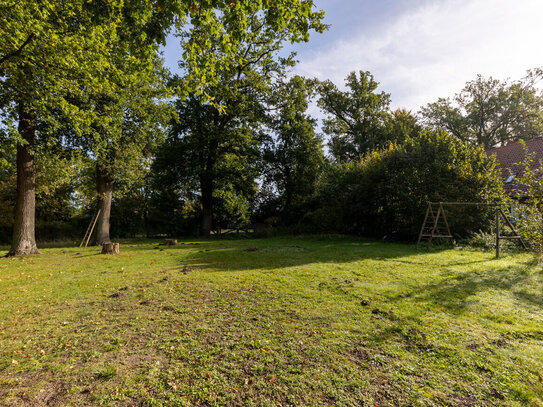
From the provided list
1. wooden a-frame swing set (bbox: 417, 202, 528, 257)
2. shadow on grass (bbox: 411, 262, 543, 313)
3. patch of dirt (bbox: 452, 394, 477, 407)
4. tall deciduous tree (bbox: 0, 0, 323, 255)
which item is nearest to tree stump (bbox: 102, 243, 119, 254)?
tall deciduous tree (bbox: 0, 0, 323, 255)

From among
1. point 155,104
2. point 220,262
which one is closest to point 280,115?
point 155,104

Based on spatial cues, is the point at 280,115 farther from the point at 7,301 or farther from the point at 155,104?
the point at 7,301

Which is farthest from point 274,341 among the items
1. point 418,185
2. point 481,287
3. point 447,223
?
point 418,185

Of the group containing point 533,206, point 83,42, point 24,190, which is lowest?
point 533,206

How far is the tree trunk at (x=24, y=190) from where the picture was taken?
11.1m

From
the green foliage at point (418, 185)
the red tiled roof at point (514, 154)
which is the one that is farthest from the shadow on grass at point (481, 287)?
the red tiled roof at point (514, 154)

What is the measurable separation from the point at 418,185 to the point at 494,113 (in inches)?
1055

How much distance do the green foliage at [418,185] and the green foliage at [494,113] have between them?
1984 centimetres

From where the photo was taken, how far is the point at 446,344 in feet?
10.7

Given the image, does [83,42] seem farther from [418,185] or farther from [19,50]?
[418,185]

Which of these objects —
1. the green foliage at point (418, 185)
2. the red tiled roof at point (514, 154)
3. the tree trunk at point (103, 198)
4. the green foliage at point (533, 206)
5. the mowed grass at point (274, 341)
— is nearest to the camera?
the mowed grass at point (274, 341)

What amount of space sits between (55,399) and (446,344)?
4.23m

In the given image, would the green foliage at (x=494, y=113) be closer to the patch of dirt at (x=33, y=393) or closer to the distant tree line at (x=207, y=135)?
the distant tree line at (x=207, y=135)

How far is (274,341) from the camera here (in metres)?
3.36
